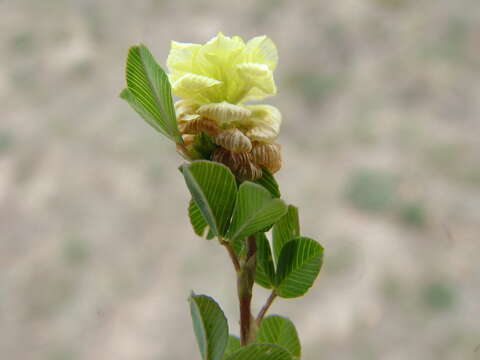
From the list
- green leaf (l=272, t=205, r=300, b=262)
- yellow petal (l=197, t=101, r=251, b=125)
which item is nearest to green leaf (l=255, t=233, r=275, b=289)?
green leaf (l=272, t=205, r=300, b=262)

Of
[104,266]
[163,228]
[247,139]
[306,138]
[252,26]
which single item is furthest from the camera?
[252,26]

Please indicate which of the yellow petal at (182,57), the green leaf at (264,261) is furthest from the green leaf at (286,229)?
the yellow petal at (182,57)

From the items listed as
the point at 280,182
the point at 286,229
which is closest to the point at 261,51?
the point at 286,229

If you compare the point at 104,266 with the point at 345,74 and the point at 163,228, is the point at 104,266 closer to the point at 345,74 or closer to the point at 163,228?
the point at 163,228

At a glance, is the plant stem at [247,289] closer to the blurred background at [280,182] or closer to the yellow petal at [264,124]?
the yellow petal at [264,124]

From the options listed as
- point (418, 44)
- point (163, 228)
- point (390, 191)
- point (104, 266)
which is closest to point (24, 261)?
point (104, 266)

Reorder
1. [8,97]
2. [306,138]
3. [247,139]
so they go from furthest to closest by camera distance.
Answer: [8,97] < [306,138] < [247,139]

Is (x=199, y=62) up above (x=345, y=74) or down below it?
below

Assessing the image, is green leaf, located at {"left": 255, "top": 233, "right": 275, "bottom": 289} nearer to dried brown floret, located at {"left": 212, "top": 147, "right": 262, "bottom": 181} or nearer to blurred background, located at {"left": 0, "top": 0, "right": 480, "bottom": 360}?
dried brown floret, located at {"left": 212, "top": 147, "right": 262, "bottom": 181}
